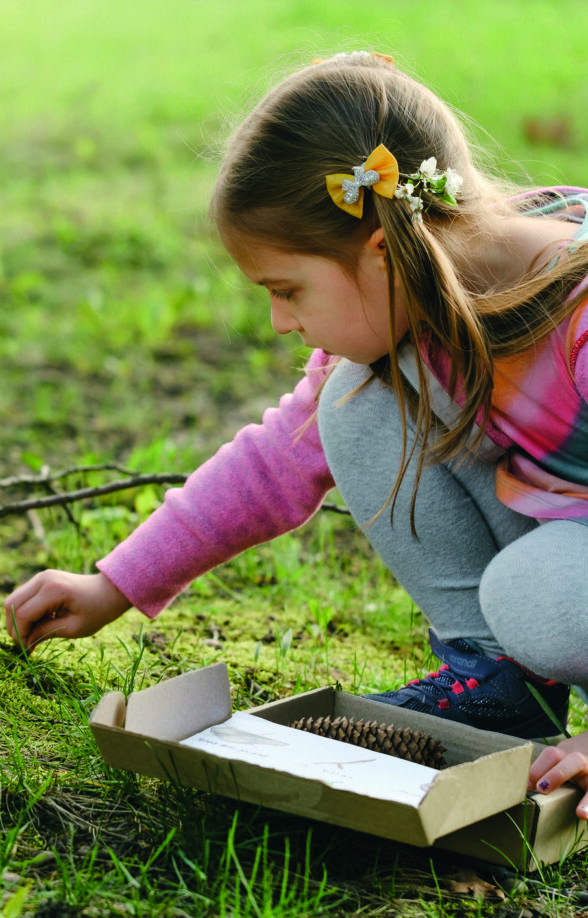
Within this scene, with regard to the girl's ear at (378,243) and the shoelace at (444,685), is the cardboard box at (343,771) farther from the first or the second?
the girl's ear at (378,243)

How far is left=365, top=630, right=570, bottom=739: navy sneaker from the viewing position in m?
1.72

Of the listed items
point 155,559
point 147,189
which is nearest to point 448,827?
point 155,559

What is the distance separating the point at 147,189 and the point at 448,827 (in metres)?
5.12

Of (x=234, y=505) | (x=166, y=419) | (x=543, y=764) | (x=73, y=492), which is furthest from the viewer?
(x=166, y=419)

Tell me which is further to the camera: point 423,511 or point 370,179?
point 423,511

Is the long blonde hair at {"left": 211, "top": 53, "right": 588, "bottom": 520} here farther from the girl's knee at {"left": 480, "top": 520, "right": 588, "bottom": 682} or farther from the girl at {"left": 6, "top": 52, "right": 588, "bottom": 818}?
the girl's knee at {"left": 480, "top": 520, "right": 588, "bottom": 682}

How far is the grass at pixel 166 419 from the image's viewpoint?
1259 millimetres

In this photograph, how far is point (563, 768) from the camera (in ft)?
4.54

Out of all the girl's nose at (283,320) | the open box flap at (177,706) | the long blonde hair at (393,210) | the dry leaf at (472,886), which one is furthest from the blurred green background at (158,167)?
the dry leaf at (472,886)

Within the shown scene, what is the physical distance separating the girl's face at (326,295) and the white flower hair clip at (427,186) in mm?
71

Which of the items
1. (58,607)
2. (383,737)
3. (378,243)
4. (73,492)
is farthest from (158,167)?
(383,737)

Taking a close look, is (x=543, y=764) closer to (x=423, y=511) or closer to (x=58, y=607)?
(x=423, y=511)

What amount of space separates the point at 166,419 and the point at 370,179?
79.3 inches

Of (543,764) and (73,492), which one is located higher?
(73,492)
